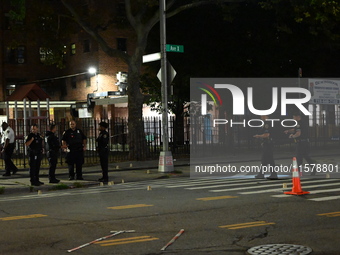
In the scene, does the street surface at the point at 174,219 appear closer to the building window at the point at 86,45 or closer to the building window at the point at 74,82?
the building window at the point at 86,45

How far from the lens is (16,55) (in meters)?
59.8

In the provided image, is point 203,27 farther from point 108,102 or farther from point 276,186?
point 276,186

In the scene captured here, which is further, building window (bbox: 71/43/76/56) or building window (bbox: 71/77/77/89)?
building window (bbox: 71/77/77/89)

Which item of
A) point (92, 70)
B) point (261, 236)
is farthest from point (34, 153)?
point (92, 70)

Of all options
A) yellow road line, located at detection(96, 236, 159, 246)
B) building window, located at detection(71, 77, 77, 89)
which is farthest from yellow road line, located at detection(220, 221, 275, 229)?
building window, located at detection(71, 77, 77, 89)

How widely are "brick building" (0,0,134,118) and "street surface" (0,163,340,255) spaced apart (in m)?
37.7

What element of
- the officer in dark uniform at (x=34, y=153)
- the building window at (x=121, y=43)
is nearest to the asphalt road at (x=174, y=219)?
the officer in dark uniform at (x=34, y=153)

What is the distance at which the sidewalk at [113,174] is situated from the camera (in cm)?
1814

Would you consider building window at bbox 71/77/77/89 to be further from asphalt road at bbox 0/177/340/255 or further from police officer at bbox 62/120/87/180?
asphalt road at bbox 0/177/340/255

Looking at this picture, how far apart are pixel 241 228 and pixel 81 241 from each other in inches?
101

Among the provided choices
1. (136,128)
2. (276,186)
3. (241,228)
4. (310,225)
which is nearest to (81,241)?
(241,228)

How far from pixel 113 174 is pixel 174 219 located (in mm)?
11320

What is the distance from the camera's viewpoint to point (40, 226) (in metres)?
10.7

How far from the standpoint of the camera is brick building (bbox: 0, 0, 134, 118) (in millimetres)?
55656
